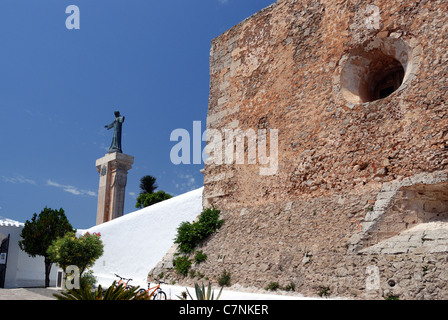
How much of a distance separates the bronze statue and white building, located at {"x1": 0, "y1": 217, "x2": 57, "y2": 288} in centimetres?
943

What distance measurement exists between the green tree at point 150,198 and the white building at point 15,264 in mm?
11313

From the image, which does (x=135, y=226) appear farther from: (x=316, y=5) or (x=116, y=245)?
(x=316, y=5)

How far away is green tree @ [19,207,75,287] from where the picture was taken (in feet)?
42.3

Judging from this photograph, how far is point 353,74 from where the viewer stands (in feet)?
24.5

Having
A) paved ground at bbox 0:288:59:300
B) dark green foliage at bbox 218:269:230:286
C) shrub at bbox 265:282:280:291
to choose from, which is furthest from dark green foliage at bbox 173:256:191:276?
paved ground at bbox 0:288:59:300

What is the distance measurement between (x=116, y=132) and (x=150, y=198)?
15.4ft

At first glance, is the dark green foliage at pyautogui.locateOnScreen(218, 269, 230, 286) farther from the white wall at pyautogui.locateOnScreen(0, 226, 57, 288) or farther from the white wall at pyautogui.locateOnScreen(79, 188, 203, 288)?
the white wall at pyautogui.locateOnScreen(0, 226, 57, 288)

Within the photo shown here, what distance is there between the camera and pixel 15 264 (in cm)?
1370

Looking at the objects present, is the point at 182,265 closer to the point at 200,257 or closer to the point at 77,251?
the point at 200,257

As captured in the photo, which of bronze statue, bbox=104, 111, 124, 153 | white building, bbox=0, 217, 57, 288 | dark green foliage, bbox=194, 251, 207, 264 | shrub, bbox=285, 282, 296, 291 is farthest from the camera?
bronze statue, bbox=104, 111, 124, 153

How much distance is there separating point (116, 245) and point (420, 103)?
11.6 meters

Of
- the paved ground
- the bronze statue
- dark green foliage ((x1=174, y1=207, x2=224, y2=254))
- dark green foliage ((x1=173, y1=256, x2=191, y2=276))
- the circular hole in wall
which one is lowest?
the paved ground

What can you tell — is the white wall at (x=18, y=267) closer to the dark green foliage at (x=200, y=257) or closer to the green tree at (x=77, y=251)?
the green tree at (x=77, y=251)
